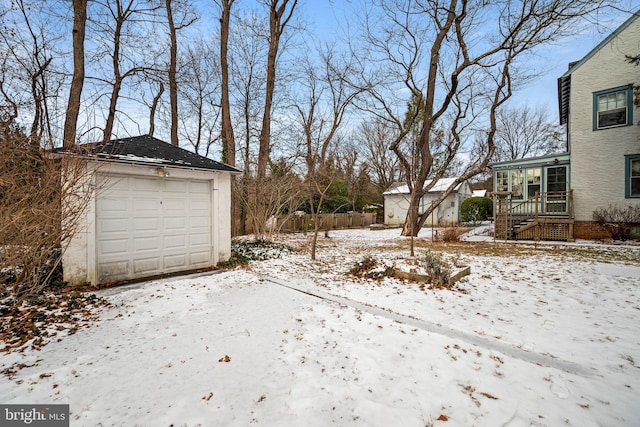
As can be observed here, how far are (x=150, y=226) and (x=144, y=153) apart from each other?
5.22 ft

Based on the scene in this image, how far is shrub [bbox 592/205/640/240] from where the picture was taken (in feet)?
36.0

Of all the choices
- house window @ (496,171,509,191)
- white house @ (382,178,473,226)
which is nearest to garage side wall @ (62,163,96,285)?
house window @ (496,171,509,191)

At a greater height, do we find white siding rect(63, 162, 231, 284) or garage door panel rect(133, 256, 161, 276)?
white siding rect(63, 162, 231, 284)

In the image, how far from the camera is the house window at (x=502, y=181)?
47.6 feet

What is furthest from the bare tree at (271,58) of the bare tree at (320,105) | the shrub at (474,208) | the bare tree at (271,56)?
the shrub at (474,208)

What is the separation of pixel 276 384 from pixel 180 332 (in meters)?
1.79

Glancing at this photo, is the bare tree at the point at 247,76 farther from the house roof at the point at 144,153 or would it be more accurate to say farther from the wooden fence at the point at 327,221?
the house roof at the point at 144,153

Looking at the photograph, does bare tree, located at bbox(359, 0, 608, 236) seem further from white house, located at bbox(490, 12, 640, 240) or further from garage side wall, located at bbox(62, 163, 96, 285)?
garage side wall, located at bbox(62, 163, 96, 285)

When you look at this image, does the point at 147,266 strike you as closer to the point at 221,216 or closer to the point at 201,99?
the point at 221,216

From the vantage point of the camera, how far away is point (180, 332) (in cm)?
370

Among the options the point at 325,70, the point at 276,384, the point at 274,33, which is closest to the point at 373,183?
the point at 325,70

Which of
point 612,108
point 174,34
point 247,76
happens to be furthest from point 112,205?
point 612,108

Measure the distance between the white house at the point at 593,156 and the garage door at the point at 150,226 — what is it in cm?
1216

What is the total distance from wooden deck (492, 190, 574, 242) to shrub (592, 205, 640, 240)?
1063 millimetres
